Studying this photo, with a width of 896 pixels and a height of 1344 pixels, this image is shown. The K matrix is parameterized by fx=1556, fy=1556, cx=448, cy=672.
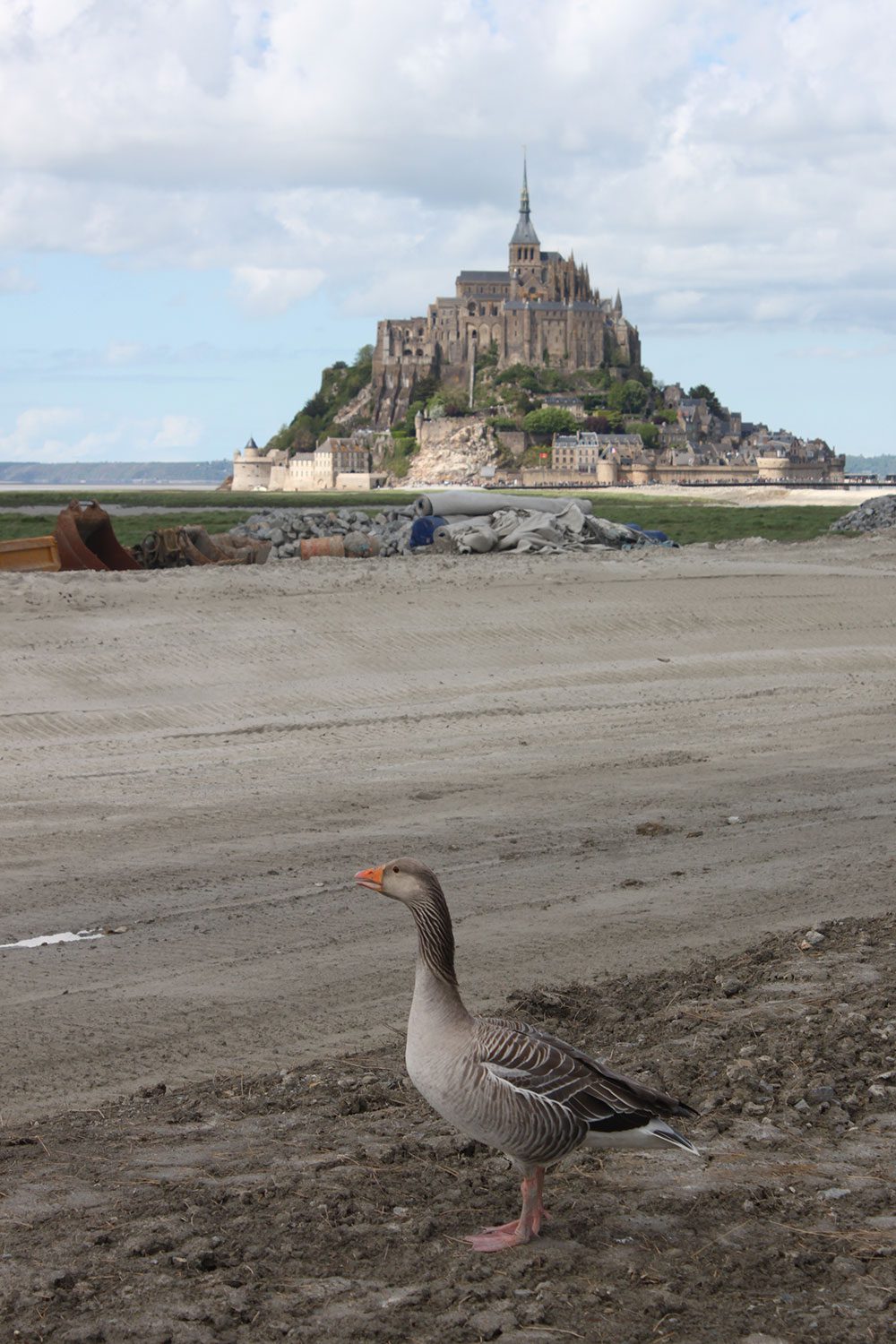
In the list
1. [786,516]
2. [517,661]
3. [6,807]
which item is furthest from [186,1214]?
[786,516]

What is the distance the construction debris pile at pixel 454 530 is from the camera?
26562mm

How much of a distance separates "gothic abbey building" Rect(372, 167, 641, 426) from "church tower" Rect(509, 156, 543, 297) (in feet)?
0.36

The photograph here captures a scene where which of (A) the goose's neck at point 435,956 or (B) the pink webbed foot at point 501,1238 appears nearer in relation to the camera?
(B) the pink webbed foot at point 501,1238

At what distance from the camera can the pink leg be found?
4.36 m

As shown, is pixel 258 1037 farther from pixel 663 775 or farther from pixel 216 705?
pixel 216 705

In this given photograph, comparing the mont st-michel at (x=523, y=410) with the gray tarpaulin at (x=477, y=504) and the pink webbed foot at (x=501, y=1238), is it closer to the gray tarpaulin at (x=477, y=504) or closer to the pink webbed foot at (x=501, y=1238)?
the gray tarpaulin at (x=477, y=504)

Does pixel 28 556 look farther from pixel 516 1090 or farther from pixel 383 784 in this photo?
pixel 516 1090

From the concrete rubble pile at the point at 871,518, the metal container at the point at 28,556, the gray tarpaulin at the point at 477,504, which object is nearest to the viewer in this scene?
the metal container at the point at 28,556

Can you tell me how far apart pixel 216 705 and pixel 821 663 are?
761 centimetres

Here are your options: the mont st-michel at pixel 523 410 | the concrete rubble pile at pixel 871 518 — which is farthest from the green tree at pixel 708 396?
the concrete rubble pile at pixel 871 518

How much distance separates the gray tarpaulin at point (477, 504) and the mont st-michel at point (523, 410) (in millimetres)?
130887

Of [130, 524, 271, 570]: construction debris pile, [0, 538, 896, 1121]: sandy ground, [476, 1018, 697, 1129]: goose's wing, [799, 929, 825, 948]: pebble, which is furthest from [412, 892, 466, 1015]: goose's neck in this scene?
[130, 524, 271, 570]: construction debris pile

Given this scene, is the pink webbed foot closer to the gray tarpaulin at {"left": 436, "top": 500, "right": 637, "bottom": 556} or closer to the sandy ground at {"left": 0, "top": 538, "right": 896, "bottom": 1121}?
the sandy ground at {"left": 0, "top": 538, "right": 896, "bottom": 1121}

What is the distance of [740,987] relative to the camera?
682 cm
